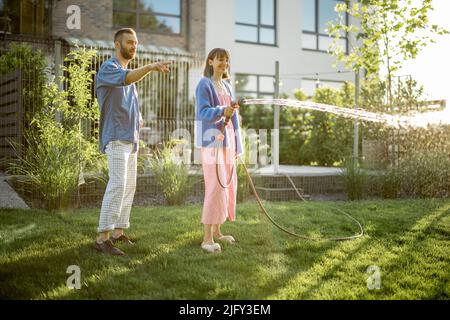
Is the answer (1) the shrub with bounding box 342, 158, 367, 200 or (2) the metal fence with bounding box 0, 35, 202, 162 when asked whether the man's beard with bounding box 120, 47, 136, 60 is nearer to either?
(1) the shrub with bounding box 342, 158, 367, 200

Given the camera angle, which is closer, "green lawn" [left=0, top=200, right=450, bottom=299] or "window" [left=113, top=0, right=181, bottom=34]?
"green lawn" [left=0, top=200, right=450, bottom=299]

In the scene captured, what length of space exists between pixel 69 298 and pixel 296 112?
1158 centimetres

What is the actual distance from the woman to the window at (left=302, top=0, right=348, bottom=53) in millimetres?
14174

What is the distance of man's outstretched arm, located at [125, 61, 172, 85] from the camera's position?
3.34 m

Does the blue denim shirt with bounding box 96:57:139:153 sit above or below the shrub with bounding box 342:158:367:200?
above

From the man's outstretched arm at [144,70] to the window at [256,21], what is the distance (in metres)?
13.1

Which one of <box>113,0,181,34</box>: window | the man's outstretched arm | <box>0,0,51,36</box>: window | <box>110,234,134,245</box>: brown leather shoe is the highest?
<box>113,0,181,34</box>: window

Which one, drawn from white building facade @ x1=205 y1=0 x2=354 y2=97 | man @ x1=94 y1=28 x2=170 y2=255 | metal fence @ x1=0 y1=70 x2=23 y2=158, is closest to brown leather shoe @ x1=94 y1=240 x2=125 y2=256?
man @ x1=94 y1=28 x2=170 y2=255

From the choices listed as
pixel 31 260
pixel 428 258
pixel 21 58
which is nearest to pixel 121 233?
pixel 31 260

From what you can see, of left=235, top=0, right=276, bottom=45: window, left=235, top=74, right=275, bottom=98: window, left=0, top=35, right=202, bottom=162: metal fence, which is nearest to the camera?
left=0, top=35, right=202, bottom=162: metal fence

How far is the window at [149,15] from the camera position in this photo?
45.4ft

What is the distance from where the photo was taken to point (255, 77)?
54.2 ft

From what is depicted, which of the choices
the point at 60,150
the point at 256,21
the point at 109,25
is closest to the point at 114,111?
the point at 60,150

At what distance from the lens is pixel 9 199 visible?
224 inches
